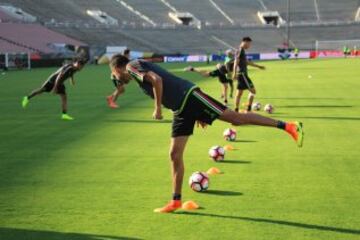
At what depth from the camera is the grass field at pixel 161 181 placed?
6617 millimetres

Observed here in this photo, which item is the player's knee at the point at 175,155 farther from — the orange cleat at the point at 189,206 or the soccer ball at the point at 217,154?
the soccer ball at the point at 217,154

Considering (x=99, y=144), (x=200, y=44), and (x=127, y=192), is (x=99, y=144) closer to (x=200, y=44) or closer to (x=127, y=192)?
(x=127, y=192)

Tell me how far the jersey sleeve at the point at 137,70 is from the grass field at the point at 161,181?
5.74 feet

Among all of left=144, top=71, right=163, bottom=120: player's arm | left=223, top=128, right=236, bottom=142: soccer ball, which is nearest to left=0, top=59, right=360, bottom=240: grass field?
left=223, top=128, right=236, bottom=142: soccer ball

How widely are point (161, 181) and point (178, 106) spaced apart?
6.78 ft

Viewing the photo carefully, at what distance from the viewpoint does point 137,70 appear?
716cm

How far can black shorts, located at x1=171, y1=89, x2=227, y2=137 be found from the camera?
7316 millimetres

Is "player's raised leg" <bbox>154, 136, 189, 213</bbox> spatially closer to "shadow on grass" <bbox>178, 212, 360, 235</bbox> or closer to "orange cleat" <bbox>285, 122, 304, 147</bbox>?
"shadow on grass" <bbox>178, 212, 360, 235</bbox>

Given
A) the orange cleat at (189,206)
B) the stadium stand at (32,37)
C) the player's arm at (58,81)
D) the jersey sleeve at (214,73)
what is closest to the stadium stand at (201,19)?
the stadium stand at (32,37)

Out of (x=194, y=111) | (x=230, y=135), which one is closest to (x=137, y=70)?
(x=194, y=111)

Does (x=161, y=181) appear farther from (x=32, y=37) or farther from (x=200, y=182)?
(x=32, y=37)

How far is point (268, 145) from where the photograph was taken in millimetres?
12117

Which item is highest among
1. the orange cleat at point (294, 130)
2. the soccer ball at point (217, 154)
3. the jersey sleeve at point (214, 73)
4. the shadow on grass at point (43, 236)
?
the jersey sleeve at point (214, 73)

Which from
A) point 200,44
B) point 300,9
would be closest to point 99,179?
point 200,44
